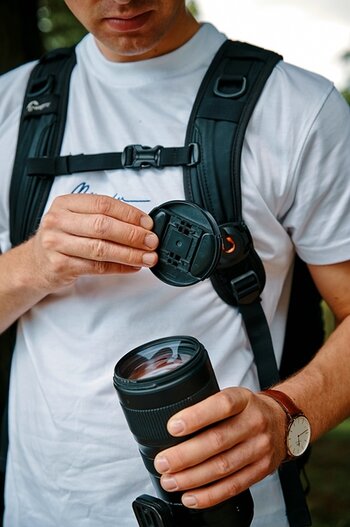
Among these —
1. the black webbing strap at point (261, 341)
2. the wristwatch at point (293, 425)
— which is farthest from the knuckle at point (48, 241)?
the wristwatch at point (293, 425)

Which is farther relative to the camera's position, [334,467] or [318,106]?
[334,467]

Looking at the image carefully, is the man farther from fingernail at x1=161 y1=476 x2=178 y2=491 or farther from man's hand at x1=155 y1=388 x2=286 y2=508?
fingernail at x1=161 y1=476 x2=178 y2=491

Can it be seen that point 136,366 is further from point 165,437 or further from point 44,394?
point 44,394

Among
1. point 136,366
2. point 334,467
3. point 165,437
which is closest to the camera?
point 165,437

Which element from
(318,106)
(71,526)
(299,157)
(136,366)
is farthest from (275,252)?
(71,526)

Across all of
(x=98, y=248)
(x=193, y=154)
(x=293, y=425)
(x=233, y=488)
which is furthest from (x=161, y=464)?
(x=193, y=154)

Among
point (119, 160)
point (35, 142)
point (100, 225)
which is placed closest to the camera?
point (100, 225)

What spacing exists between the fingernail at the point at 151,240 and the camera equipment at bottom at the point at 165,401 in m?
0.24

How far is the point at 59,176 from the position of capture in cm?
233

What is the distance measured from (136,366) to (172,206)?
405mm

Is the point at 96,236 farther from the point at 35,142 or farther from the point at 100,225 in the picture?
the point at 35,142

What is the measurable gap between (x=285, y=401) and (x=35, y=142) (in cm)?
104

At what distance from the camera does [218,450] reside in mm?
1721

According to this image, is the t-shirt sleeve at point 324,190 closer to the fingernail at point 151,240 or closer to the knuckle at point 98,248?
the fingernail at point 151,240
